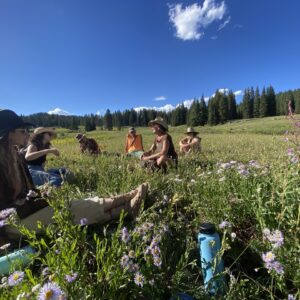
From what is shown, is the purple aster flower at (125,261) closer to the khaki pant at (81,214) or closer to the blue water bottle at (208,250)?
the blue water bottle at (208,250)

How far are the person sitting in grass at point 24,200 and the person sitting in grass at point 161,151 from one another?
8.73ft

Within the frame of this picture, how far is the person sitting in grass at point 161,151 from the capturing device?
20.2ft

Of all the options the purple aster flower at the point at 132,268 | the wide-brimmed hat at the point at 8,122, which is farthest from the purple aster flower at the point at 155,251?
the wide-brimmed hat at the point at 8,122

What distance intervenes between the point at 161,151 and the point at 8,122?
12.1ft

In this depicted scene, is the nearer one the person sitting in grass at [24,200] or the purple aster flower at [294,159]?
the purple aster flower at [294,159]

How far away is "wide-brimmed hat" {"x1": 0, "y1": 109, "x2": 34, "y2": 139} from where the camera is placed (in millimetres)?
3225

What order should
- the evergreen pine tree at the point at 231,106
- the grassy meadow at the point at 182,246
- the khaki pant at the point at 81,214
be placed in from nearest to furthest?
the grassy meadow at the point at 182,246, the khaki pant at the point at 81,214, the evergreen pine tree at the point at 231,106

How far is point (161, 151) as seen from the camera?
6.40m

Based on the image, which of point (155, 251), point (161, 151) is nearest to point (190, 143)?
point (161, 151)

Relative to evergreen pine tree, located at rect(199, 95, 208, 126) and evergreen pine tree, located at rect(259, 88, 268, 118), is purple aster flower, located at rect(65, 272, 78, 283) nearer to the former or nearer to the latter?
evergreen pine tree, located at rect(199, 95, 208, 126)

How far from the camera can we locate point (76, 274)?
1.38m

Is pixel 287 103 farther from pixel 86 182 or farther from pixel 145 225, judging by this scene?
pixel 86 182

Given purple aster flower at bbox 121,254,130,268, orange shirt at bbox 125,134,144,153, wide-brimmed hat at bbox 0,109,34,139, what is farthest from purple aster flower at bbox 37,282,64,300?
orange shirt at bbox 125,134,144,153

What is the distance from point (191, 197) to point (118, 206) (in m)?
0.89
